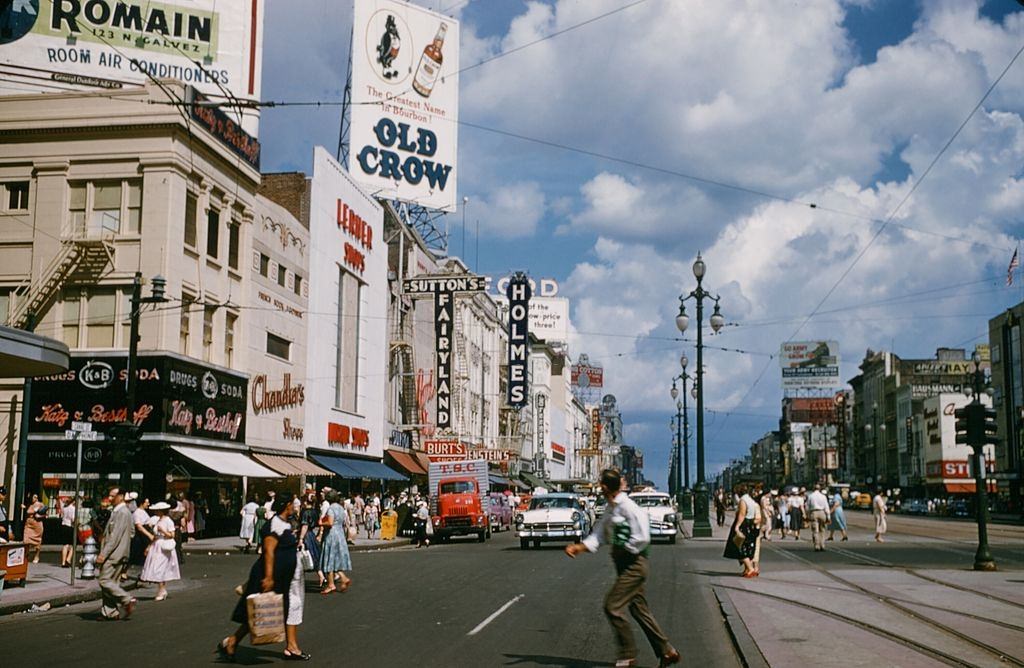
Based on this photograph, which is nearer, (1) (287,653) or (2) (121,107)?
(1) (287,653)

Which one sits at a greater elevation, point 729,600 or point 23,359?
point 23,359

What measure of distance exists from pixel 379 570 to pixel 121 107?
18502mm

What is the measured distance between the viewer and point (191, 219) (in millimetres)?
35219

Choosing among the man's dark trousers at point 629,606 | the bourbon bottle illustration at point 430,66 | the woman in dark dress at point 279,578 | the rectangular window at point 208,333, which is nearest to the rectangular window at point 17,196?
the rectangular window at point 208,333

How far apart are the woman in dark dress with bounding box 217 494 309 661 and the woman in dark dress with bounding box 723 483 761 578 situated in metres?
10.3

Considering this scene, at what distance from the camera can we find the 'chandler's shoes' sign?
107 ft

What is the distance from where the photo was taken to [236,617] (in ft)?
35.3

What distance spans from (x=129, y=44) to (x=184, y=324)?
38.9ft

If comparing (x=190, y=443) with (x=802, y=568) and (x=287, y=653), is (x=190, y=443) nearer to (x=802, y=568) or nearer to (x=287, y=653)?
(x=802, y=568)

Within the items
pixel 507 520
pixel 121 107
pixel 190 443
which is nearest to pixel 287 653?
pixel 190 443

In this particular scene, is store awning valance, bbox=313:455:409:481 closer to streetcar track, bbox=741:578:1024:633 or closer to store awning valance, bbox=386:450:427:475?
store awning valance, bbox=386:450:427:475

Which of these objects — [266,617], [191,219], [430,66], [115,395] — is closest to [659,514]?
[115,395]

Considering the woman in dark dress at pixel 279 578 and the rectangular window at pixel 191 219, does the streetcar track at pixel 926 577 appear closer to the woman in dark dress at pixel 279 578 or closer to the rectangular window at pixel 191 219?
the woman in dark dress at pixel 279 578

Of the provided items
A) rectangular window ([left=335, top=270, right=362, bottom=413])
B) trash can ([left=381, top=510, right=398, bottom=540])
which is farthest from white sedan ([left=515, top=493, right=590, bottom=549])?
rectangular window ([left=335, top=270, right=362, bottom=413])
